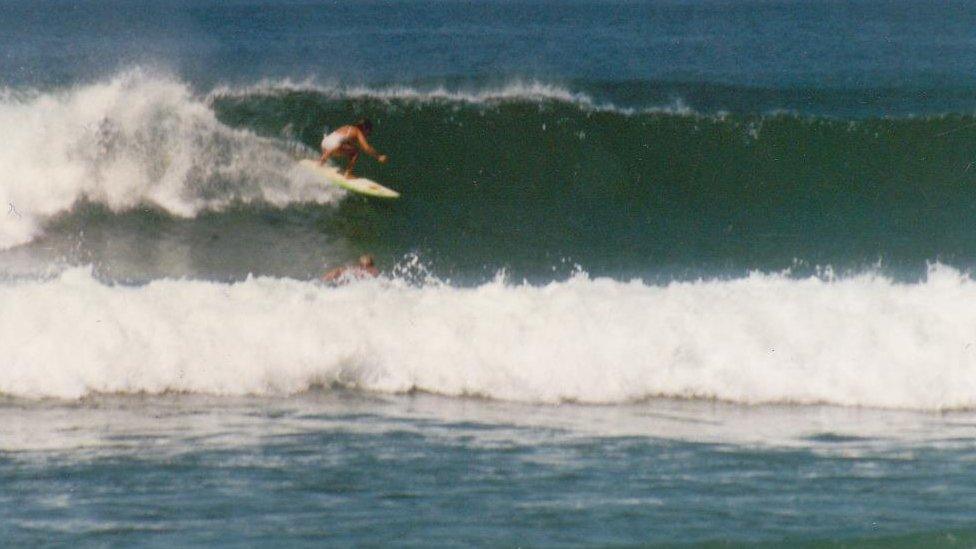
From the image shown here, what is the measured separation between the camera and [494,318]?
10.1 meters

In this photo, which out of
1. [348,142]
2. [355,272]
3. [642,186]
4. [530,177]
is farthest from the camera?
[530,177]

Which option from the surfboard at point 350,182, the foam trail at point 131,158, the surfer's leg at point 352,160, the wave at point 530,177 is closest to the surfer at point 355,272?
the wave at point 530,177

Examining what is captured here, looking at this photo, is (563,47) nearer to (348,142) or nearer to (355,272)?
(348,142)

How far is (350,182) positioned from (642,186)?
3.36 meters

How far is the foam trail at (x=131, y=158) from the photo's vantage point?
15.6 metres

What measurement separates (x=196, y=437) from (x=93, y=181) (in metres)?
8.26

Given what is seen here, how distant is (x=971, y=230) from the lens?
50.4 ft

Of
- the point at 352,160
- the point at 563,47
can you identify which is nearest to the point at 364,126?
the point at 352,160

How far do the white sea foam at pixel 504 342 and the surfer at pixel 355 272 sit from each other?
2.04m

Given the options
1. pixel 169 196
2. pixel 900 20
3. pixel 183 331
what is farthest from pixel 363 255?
pixel 900 20

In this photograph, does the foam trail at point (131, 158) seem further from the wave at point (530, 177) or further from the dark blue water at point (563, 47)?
the dark blue water at point (563, 47)

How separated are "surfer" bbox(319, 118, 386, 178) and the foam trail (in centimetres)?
39

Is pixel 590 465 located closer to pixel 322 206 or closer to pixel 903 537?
pixel 903 537

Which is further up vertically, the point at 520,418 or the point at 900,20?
the point at 900,20
